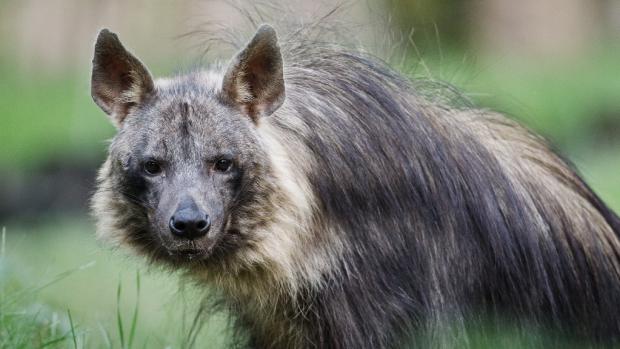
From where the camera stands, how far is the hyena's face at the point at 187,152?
5805 mm

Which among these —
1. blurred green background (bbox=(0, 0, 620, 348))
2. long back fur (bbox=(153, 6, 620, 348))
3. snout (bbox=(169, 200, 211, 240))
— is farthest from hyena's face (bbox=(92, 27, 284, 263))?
blurred green background (bbox=(0, 0, 620, 348))

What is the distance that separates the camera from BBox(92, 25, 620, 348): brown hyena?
5.93 meters

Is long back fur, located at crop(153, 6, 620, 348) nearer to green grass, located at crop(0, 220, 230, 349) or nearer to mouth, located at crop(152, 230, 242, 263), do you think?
mouth, located at crop(152, 230, 242, 263)

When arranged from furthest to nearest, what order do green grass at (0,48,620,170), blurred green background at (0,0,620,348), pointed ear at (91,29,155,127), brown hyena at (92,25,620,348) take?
green grass at (0,48,620,170) < blurred green background at (0,0,620,348) < pointed ear at (91,29,155,127) < brown hyena at (92,25,620,348)

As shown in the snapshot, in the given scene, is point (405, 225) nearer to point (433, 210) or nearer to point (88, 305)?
point (433, 210)

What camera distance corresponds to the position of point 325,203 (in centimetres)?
607

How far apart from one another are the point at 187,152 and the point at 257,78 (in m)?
0.44

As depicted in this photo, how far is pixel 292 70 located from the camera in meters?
6.39

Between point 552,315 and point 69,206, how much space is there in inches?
206

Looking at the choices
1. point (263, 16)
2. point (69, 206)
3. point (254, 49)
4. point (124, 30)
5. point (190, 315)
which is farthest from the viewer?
point (124, 30)

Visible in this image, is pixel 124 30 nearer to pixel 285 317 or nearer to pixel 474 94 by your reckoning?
pixel 474 94

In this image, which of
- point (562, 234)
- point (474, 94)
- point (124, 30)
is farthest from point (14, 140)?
point (562, 234)

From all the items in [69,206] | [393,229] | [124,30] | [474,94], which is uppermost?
[474,94]

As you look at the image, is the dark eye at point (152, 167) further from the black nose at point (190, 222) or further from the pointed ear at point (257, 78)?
the pointed ear at point (257, 78)
